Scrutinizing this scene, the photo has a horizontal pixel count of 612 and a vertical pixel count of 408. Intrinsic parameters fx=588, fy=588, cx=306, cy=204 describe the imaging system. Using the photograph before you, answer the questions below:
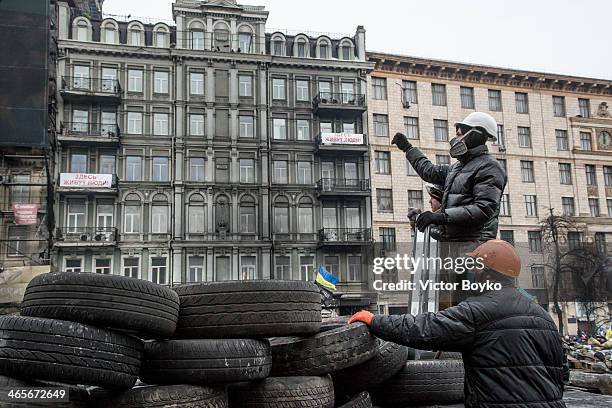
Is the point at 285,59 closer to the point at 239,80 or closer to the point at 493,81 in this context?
the point at 239,80

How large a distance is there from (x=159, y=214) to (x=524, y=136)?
2780 cm

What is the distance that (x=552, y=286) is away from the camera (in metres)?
34.5

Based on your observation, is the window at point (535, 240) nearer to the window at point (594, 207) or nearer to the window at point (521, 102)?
the window at point (594, 207)

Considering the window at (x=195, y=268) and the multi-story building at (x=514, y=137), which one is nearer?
the window at (x=195, y=268)

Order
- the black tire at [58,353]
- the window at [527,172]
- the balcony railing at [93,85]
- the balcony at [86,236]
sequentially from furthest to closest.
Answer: the window at [527,172] < the balcony railing at [93,85] < the balcony at [86,236] < the black tire at [58,353]

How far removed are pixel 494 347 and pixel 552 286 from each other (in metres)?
34.2

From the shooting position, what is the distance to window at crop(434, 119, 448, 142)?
42.3 m

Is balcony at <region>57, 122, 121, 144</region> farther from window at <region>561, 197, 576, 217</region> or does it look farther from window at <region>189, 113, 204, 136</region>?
window at <region>561, 197, 576, 217</region>

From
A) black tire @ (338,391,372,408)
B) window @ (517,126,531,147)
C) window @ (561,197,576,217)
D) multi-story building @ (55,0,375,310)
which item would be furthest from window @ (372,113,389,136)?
black tire @ (338,391,372,408)

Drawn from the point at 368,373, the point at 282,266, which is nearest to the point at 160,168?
the point at 282,266

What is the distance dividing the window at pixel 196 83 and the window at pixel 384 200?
13565 mm

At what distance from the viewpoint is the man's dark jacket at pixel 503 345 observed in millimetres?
3324

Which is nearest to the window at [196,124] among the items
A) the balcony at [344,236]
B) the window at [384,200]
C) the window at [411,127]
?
the balcony at [344,236]

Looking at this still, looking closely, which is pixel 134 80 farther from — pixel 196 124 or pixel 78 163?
pixel 78 163
